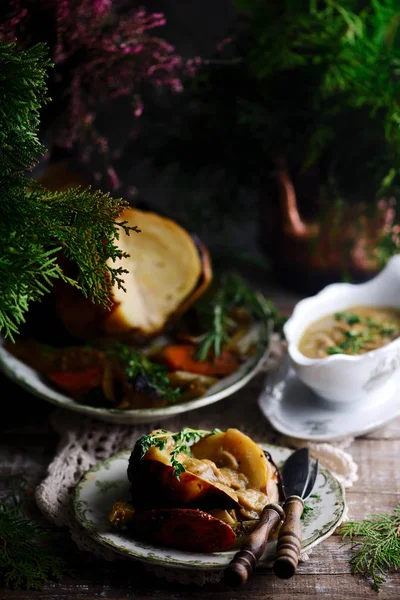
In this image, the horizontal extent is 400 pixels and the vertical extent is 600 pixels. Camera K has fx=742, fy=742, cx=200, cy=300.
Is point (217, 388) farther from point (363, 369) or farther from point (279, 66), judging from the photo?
point (279, 66)

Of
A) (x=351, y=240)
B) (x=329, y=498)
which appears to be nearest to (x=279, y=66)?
(x=351, y=240)

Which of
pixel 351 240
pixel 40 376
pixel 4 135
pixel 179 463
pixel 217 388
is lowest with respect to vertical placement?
pixel 351 240

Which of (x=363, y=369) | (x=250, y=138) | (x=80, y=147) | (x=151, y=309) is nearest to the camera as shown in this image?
(x=363, y=369)

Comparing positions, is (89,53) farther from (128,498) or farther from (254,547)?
(254,547)

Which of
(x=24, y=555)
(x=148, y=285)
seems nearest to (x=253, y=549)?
(x=24, y=555)

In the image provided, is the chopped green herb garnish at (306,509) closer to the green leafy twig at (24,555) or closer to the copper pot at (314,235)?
the green leafy twig at (24,555)

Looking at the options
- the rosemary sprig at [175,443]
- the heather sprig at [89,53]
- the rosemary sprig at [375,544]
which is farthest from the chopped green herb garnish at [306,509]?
the heather sprig at [89,53]
